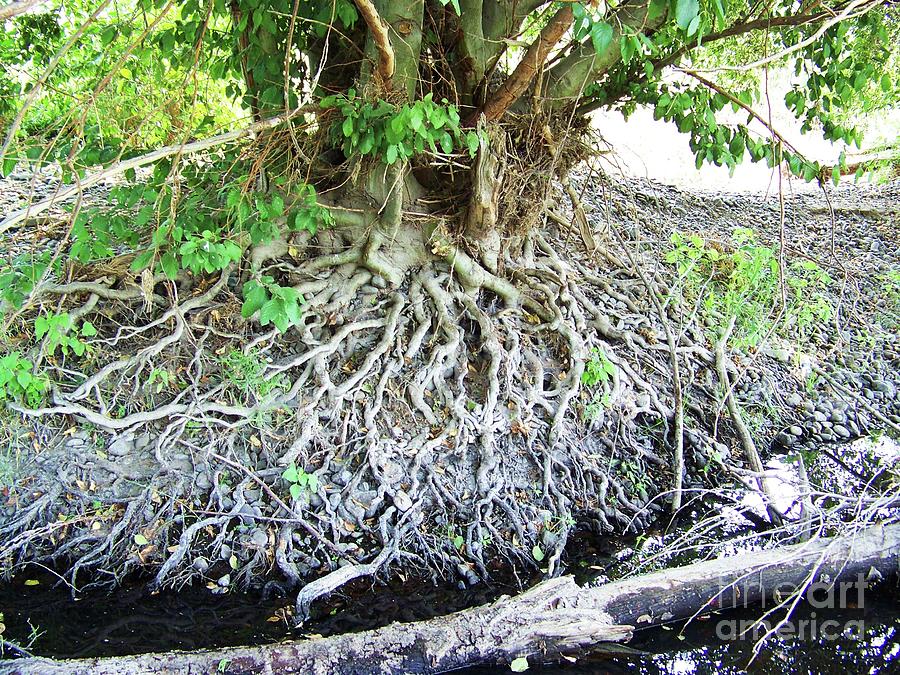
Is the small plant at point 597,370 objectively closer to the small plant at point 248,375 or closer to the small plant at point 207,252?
the small plant at point 248,375

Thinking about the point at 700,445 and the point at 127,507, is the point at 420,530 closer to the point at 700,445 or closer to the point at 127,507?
the point at 127,507

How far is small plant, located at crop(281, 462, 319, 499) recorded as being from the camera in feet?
11.7

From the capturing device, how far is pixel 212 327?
13.0 ft

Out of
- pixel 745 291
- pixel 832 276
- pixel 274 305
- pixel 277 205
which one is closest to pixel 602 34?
pixel 274 305

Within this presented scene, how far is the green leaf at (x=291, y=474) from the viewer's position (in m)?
3.56

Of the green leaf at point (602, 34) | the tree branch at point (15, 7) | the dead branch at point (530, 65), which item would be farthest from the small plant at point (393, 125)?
the tree branch at point (15, 7)

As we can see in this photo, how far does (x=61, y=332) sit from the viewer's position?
3.60 metres

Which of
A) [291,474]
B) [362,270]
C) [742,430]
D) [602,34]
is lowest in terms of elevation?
[291,474]

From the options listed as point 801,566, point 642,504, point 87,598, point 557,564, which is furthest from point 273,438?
point 801,566

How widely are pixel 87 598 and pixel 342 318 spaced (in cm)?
197

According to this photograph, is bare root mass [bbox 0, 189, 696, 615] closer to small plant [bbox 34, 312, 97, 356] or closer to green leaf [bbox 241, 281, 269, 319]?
small plant [bbox 34, 312, 97, 356]

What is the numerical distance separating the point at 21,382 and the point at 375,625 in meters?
2.16

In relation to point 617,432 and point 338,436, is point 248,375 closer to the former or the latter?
point 338,436

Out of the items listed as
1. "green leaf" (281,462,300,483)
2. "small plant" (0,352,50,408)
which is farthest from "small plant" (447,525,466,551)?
"small plant" (0,352,50,408)
